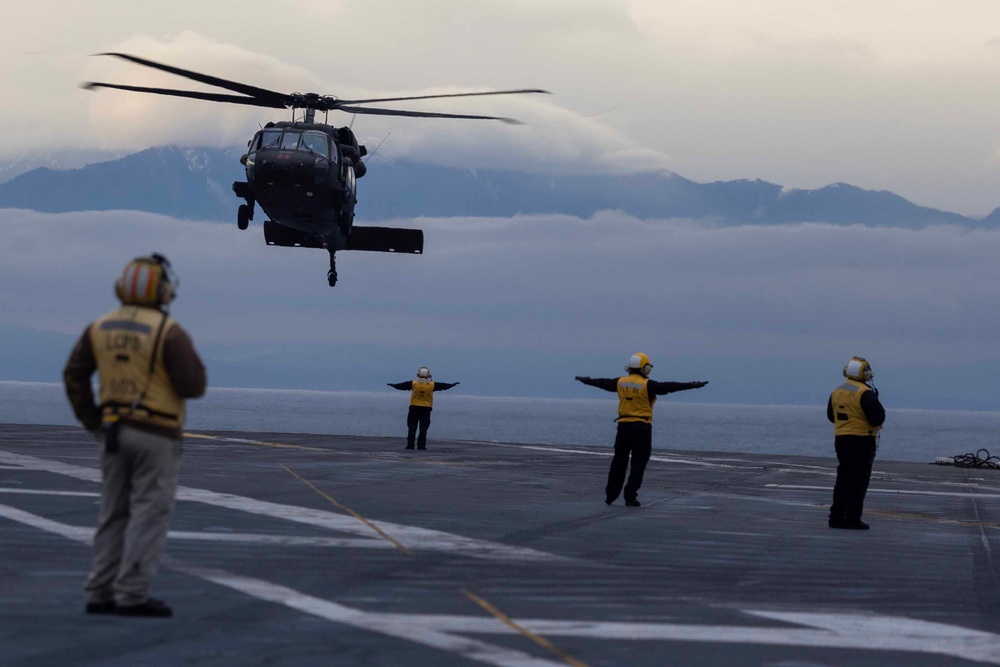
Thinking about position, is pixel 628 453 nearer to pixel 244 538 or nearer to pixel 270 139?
pixel 244 538

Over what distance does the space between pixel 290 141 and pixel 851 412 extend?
19997 millimetres

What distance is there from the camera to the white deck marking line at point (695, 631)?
7.79 metres

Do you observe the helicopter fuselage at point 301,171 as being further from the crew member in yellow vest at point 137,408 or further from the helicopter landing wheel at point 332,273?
the crew member in yellow vest at point 137,408

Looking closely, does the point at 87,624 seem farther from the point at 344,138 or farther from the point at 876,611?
the point at 344,138

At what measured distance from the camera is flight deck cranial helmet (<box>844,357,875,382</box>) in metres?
16.9

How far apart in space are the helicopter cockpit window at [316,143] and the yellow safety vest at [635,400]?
651 inches

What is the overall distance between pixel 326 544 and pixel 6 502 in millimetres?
5109

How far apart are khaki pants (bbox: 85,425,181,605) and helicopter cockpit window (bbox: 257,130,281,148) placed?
25.6 m

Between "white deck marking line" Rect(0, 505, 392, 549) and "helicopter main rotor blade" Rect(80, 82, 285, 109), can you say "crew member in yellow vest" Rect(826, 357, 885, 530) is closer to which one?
"white deck marking line" Rect(0, 505, 392, 549)

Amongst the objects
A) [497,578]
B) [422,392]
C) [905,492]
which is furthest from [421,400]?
[497,578]

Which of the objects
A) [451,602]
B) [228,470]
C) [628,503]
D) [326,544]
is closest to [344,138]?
[228,470]

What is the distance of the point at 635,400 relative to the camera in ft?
60.9

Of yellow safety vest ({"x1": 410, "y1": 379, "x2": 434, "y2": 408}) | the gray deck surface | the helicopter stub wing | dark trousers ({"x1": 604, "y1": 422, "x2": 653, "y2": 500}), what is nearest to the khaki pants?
the gray deck surface

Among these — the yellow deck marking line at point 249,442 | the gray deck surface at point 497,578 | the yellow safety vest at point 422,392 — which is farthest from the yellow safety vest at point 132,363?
the yellow safety vest at point 422,392
